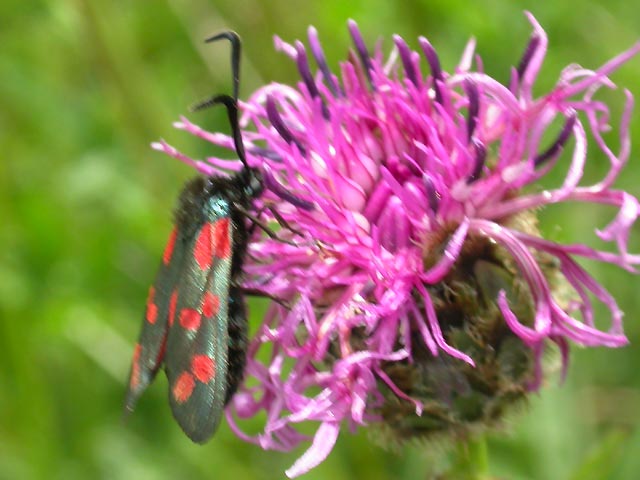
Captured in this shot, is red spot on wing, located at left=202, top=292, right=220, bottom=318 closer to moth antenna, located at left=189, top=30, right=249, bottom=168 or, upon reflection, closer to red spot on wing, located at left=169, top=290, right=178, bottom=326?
red spot on wing, located at left=169, top=290, right=178, bottom=326

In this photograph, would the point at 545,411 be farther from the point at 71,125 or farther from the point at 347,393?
the point at 71,125

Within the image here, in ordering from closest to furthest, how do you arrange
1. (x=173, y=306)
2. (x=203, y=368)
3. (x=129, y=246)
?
(x=203, y=368) < (x=173, y=306) < (x=129, y=246)

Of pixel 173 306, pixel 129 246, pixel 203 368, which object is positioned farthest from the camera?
pixel 129 246

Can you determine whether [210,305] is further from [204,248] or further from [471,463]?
[471,463]

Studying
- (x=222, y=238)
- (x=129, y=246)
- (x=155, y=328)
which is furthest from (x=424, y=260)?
(x=129, y=246)

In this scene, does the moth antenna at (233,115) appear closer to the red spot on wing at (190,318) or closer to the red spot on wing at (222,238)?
the red spot on wing at (222,238)

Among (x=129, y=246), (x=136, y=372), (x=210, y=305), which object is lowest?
(x=129, y=246)

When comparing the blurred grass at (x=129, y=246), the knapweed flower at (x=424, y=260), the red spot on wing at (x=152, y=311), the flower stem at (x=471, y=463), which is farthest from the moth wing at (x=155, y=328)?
the blurred grass at (x=129, y=246)

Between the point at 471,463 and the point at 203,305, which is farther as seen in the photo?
the point at 471,463
